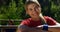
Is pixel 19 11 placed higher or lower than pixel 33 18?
lower

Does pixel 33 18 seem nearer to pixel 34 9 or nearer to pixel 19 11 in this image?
pixel 34 9

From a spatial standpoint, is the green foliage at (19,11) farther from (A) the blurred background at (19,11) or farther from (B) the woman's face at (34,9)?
(B) the woman's face at (34,9)

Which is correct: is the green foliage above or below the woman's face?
below

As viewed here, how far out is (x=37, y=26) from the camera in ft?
4.73

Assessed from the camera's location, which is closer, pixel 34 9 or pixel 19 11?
pixel 34 9

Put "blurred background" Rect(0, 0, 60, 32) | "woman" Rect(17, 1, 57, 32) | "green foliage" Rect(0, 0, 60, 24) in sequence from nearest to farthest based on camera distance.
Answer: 1. "woman" Rect(17, 1, 57, 32)
2. "blurred background" Rect(0, 0, 60, 32)
3. "green foliage" Rect(0, 0, 60, 24)

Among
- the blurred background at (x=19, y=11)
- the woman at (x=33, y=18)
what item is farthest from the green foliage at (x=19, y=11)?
the woman at (x=33, y=18)

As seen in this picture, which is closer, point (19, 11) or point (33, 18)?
point (33, 18)

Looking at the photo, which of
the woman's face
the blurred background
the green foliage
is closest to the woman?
the woman's face

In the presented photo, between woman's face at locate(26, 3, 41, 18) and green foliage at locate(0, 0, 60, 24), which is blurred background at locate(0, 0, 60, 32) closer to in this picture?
green foliage at locate(0, 0, 60, 24)

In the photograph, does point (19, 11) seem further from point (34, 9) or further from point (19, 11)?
point (34, 9)

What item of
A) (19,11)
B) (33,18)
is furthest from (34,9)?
(19,11)

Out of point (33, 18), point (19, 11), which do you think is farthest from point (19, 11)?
point (33, 18)

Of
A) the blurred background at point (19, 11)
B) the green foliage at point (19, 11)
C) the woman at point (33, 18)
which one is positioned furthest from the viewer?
the green foliage at point (19, 11)
